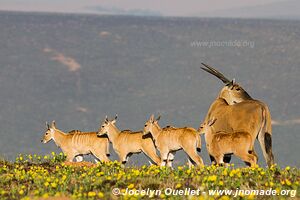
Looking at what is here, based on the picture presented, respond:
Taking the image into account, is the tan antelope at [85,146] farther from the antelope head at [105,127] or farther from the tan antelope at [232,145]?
the tan antelope at [232,145]

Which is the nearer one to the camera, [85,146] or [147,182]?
[147,182]

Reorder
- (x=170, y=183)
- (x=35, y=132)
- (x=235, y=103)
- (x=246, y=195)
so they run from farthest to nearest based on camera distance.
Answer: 1. (x=35, y=132)
2. (x=235, y=103)
3. (x=170, y=183)
4. (x=246, y=195)

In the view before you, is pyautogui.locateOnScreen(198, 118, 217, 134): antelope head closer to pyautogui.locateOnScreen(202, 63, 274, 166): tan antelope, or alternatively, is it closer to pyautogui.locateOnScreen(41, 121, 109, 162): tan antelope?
pyautogui.locateOnScreen(202, 63, 274, 166): tan antelope

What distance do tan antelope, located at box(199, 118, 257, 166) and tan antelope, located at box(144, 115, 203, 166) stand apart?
111 cm

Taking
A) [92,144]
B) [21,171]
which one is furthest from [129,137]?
[21,171]

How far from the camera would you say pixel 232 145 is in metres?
20.0

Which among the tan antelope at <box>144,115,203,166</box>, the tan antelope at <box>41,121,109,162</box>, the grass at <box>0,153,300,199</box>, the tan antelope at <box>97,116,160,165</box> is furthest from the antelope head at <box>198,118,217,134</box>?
the tan antelope at <box>41,121,109,162</box>

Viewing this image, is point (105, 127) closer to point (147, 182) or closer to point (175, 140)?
point (175, 140)

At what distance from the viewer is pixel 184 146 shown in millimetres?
22297

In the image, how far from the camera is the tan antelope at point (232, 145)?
19.9 metres

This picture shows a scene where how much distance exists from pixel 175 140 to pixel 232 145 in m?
2.92

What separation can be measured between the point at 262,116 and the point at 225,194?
6453 mm

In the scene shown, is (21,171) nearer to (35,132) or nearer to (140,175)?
(140,175)

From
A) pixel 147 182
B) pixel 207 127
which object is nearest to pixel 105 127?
pixel 207 127
